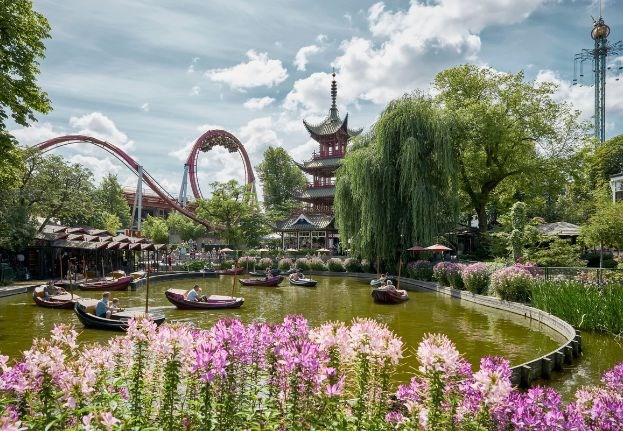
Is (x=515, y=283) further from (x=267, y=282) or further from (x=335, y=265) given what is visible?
(x=335, y=265)

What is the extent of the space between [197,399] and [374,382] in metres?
1.49

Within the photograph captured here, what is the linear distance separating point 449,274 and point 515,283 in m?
6.13

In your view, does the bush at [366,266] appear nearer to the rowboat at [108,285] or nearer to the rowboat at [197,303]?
the rowboat at [197,303]

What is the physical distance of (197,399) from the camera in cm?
389

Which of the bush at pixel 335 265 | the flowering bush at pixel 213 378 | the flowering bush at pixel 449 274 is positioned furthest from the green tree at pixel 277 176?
the flowering bush at pixel 213 378

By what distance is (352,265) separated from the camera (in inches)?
1393

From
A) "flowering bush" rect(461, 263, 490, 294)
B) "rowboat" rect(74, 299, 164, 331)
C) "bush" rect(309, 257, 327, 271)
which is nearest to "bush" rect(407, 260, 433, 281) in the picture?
"flowering bush" rect(461, 263, 490, 294)

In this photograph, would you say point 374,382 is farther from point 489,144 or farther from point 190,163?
point 190,163

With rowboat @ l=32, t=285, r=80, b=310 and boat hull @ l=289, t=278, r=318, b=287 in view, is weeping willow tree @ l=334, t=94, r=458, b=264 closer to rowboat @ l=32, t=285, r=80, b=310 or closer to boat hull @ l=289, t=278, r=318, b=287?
boat hull @ l=289, t=278, r=318, b=287

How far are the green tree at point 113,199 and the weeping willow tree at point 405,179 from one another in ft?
139

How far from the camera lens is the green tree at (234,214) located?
139 feet

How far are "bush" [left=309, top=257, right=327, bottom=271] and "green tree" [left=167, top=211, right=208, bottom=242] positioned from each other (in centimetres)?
2935

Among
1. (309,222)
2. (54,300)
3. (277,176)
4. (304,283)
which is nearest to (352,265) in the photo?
(304,283)

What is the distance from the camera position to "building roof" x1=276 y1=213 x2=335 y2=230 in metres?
47.2
